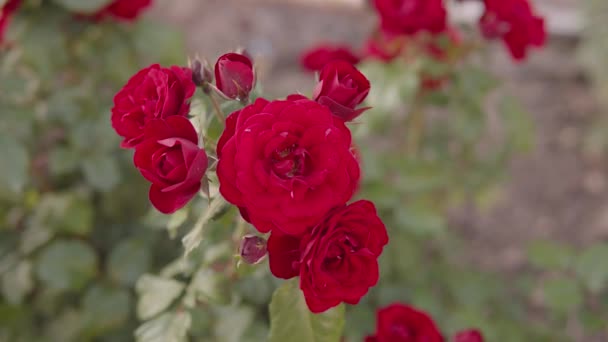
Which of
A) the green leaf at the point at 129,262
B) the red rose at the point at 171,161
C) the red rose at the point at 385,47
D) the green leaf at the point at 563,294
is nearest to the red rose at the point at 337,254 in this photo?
the red rose at the point at 171,161

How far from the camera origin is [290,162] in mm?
634

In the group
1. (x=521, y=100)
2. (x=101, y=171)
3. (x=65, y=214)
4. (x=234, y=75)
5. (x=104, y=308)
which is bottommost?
(x=521, y=100)

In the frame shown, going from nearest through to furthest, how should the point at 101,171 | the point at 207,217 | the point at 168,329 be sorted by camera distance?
the point at 207,217, the point at 168,329, the point at 101,171

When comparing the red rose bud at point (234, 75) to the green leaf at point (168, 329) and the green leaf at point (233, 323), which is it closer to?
the green leaf at point (168, 329)

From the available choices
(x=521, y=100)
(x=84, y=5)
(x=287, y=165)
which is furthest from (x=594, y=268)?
(x=521, y=100)

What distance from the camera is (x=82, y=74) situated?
154 centimetres

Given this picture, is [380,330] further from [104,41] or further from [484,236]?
[484,236]

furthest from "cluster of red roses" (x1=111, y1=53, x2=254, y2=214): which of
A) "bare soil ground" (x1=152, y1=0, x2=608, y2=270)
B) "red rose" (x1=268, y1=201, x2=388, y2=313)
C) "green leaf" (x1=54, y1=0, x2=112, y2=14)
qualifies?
"bare soil ground" (x1=152, y1=0, x2=608, y2=270)

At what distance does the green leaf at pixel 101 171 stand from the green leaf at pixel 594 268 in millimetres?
969

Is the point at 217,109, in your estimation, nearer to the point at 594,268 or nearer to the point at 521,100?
the point at 594,268

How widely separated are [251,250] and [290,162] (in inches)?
5.3

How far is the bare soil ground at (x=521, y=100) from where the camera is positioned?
2564mm

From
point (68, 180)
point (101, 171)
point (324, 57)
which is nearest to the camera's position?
point (101, 171)

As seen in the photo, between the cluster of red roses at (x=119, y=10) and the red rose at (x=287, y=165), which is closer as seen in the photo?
the red rose at (x=287, y=165)
